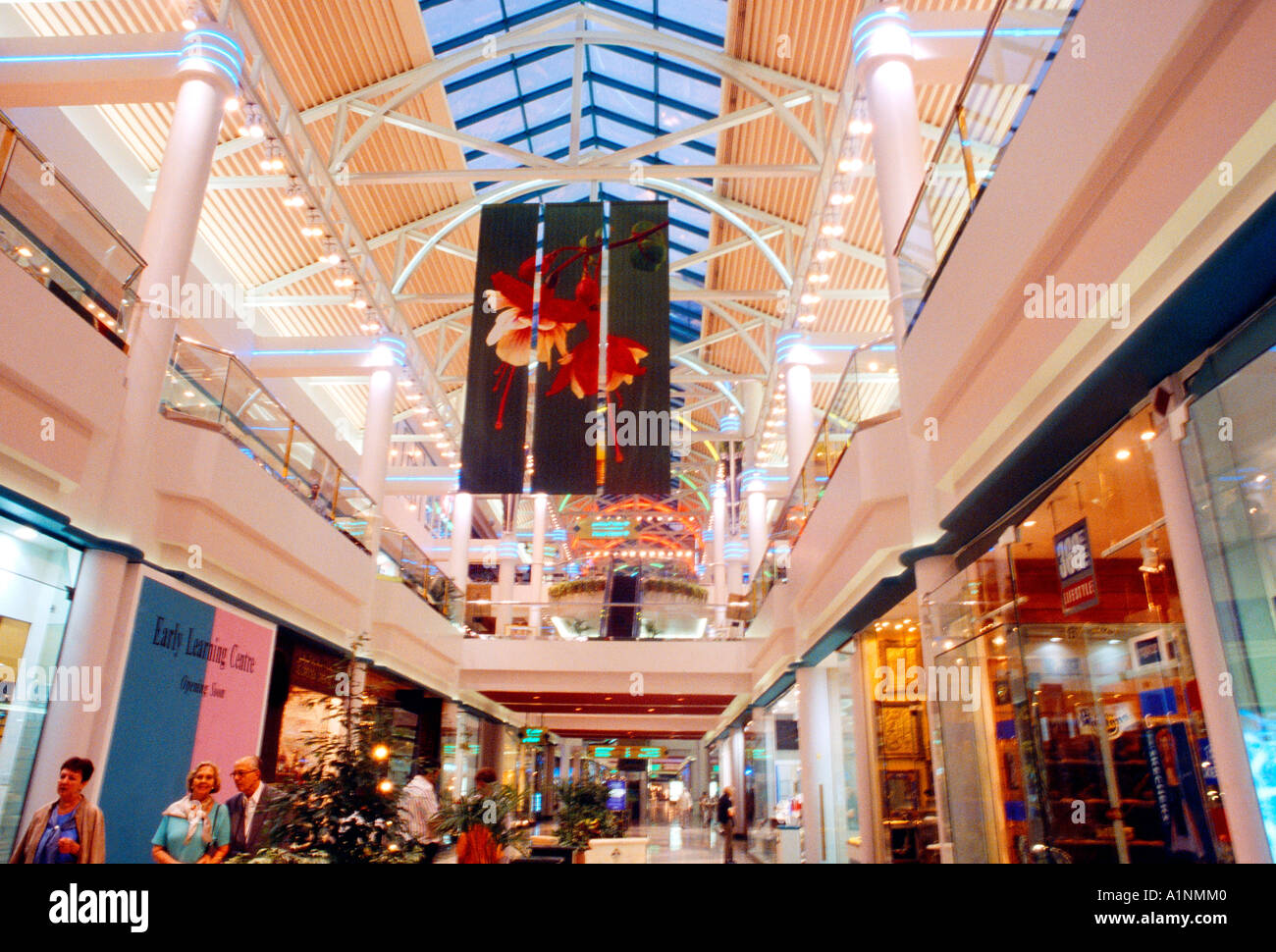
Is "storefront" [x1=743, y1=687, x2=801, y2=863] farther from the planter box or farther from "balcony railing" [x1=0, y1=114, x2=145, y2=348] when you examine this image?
"balcony railing" [x1=0, y1=114, x2=145, y2=348]

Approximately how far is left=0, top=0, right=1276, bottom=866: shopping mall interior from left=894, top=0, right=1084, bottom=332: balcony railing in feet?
0.14

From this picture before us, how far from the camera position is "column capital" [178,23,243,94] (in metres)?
7.96

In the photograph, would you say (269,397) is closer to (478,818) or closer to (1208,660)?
(478,818)

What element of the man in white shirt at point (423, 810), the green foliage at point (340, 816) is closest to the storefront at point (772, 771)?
the man in white shirt at point (423, 810)

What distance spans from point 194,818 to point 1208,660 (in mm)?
5114

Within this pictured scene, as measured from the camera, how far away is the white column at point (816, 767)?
11.3 m

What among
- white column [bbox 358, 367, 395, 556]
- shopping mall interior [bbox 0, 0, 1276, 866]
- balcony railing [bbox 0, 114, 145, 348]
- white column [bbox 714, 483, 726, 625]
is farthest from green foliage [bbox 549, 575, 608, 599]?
balcony railing [bbox 0, 114, 145, 348]

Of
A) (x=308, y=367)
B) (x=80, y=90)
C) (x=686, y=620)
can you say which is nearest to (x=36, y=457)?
(x=80, y=90)

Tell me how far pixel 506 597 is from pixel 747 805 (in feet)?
28.7

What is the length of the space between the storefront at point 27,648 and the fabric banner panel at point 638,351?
5624 millimetres

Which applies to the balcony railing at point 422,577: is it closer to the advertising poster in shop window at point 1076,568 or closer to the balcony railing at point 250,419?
the balcony railing at point 250,419

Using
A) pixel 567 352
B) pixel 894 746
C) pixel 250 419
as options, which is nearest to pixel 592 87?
pixel 567 352
